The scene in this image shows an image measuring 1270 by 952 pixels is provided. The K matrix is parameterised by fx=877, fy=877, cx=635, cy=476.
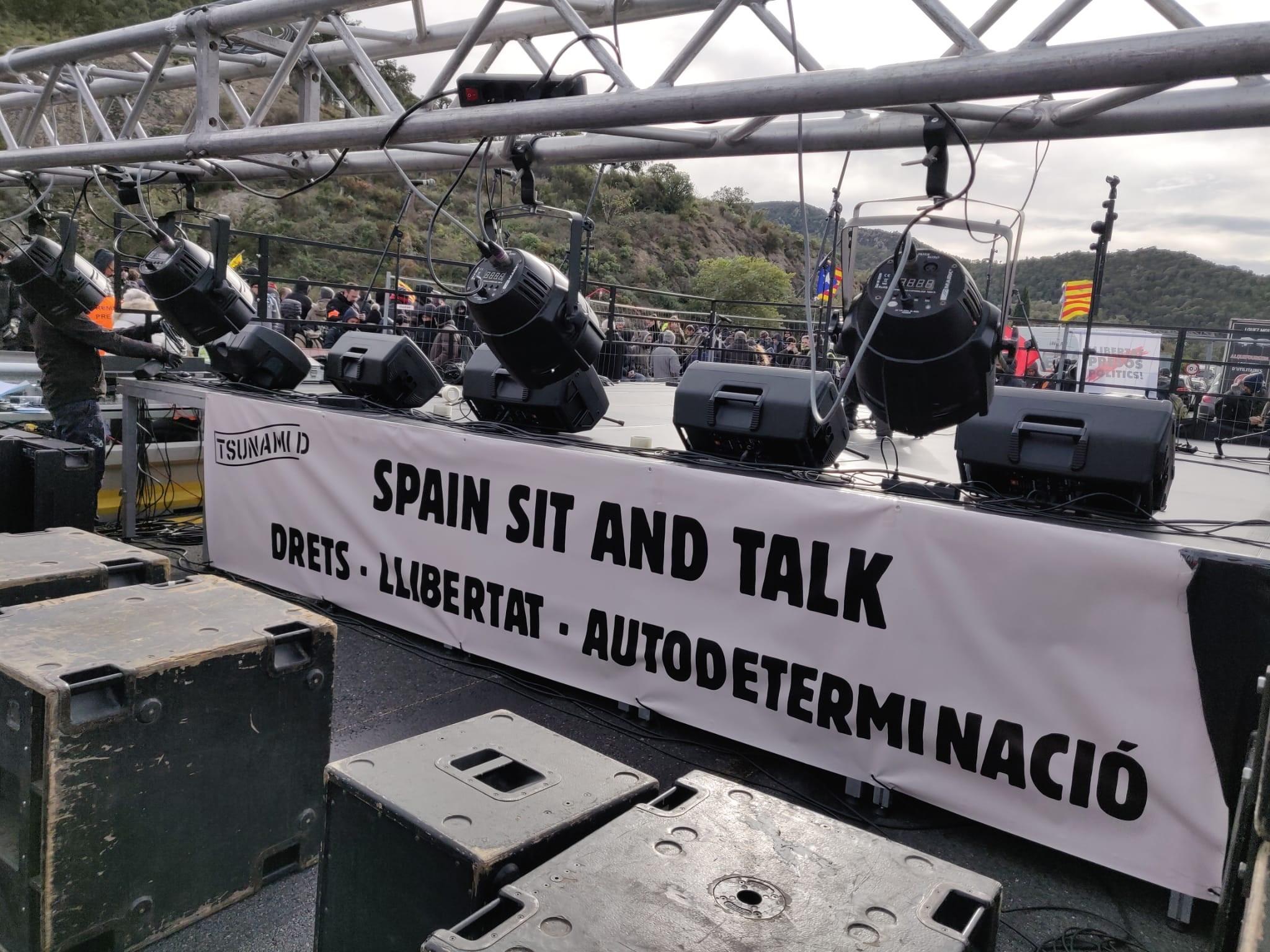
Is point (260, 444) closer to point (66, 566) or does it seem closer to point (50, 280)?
point (50, 280)

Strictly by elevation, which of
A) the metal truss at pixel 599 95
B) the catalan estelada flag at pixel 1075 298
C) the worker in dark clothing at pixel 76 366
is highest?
the catalan estelada flag at pixel 1075 298

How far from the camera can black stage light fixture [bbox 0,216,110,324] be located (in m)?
5.29

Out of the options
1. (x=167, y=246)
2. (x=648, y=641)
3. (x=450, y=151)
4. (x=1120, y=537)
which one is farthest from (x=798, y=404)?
(x=167, y=246)

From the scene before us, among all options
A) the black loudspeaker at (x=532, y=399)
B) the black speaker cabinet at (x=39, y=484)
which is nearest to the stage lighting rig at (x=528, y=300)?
the black loudspeaker at (x=532, y=399)

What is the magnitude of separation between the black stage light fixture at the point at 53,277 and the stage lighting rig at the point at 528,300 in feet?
9.58

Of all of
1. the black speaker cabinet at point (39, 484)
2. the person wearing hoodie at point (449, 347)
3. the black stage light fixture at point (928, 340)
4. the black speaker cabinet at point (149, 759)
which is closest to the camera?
the black speaker cabinet at point (149, 759)

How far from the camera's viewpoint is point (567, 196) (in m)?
54.1

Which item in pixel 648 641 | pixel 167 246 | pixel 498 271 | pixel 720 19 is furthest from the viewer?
pixel 167 246

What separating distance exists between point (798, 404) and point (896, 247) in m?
0.87

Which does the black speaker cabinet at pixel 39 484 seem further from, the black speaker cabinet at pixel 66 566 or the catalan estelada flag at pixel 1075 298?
the catalan estelada flag at pixel 1075 298

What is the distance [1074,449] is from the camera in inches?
121

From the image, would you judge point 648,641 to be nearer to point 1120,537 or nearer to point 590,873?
point 1120,537

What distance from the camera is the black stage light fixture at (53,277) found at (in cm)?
529

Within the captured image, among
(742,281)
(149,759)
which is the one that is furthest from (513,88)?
(742,281)
